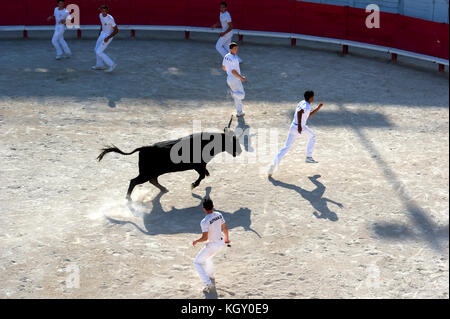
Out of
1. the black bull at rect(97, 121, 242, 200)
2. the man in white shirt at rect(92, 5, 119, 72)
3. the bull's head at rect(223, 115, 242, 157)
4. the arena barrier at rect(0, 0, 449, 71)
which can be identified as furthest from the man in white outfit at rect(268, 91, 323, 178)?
the arena barrier at rect(0, 0, 449, 71)

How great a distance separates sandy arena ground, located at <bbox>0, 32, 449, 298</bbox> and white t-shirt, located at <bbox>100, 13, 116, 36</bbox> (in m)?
1.13

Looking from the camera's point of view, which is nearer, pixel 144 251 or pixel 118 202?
pixel 144 251

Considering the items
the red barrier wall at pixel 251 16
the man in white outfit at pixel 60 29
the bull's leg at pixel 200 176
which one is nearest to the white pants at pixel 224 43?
the red barrier wall at pixel 251 16

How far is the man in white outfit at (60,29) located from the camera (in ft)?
59.8

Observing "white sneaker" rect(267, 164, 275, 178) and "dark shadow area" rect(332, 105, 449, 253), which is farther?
"white sneaker" rect(267, 164, 275, 178)

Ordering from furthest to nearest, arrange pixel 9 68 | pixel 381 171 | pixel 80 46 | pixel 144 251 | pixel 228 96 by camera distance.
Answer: pixel 80 46
pixel 9 68
pixel 228 96
pixel 381 171
pixel 144 251

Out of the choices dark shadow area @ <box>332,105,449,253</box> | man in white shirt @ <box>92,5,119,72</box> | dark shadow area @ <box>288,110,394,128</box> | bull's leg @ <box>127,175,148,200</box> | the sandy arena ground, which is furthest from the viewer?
man in white shirt @ <box>92,5,119,72</box>

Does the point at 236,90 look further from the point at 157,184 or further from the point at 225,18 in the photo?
the point at 225,18

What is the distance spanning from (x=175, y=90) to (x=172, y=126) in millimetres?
2401

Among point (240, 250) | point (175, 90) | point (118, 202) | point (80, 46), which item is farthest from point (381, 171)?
point (80, 46)

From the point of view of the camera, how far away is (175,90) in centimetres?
1647

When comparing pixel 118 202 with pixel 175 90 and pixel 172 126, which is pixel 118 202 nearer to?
pixel 172 126

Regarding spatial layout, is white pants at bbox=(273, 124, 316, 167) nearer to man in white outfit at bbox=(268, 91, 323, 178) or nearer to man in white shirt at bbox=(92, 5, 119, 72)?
man in white outfit at bbox=(268, 91, 323, 178)

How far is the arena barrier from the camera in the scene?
19500mm
